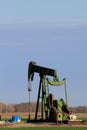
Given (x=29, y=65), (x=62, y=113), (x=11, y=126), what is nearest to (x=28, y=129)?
(x=11, y=126)

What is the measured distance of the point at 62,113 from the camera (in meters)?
72.1

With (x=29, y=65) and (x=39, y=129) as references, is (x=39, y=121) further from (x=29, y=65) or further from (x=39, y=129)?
(x=39, y=129)

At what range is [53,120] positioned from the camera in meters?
72.6

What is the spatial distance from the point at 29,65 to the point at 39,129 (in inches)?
716

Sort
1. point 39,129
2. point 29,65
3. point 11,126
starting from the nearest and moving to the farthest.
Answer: point 39,129 → point 11,126 → point 29,65

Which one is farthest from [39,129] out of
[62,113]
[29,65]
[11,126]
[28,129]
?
[29,65]

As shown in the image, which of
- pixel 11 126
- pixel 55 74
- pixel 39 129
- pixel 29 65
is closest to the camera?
pixel 39 129

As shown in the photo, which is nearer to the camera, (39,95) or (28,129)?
(28,129)

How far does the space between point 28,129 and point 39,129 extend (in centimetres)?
92

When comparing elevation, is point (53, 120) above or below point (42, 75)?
below

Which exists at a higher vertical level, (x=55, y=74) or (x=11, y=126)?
(x=55, y=74)

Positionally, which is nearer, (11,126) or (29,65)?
(11,126)

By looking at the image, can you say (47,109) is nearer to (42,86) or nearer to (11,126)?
(42,86)

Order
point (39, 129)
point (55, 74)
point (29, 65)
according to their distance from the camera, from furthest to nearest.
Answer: point (29, 65)
point (55, 74)
point (39, 129)
